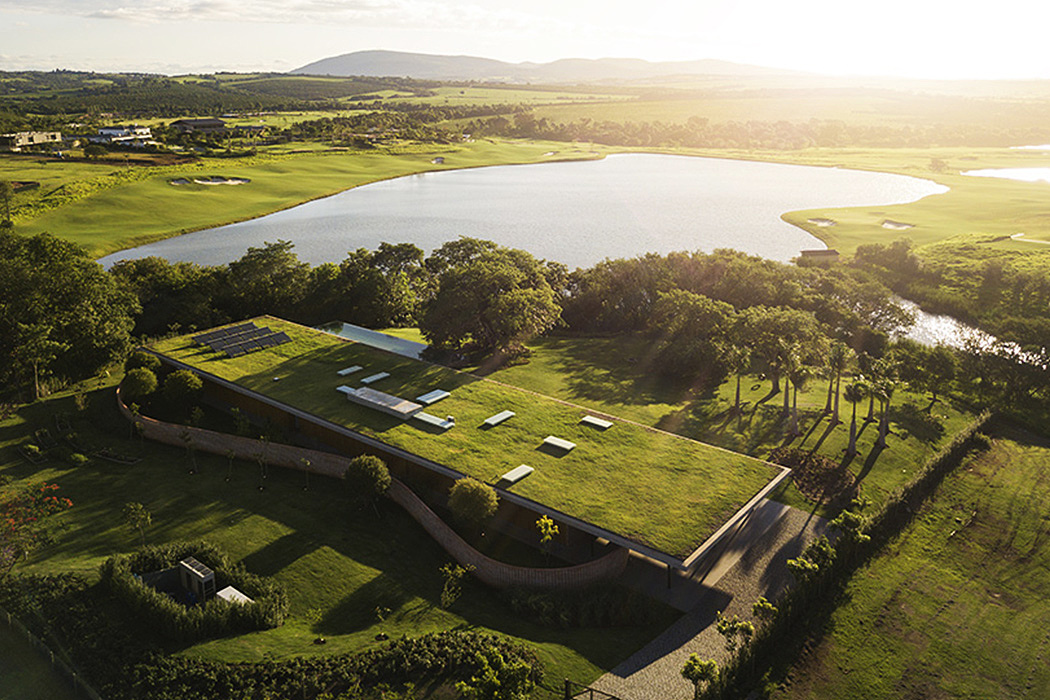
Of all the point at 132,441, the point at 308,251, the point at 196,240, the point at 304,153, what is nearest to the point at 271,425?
the point at 132,441

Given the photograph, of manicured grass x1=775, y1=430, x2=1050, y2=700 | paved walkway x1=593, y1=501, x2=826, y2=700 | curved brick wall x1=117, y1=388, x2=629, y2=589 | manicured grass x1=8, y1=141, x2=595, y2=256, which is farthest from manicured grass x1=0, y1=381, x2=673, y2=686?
manicured grass x1=8, y1=141, x2=595, y2=256

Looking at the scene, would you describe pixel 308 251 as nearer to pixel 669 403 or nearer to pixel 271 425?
pixel 271 425

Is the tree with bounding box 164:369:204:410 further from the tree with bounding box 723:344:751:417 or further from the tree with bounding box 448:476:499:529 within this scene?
the tree with bounding box 723:344:751:417

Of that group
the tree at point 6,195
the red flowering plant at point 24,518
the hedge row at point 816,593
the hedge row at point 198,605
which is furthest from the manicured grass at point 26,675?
the tree at point 6,195

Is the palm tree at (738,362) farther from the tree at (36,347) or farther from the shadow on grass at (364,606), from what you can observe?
the tree at (36,347)

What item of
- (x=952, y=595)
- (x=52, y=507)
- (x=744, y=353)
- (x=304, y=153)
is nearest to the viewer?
(x=952, y=595)

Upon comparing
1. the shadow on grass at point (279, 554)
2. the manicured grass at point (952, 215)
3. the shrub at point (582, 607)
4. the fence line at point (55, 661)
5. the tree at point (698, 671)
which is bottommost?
the shrub at point (582, 607)
